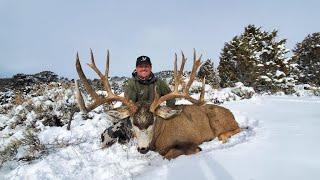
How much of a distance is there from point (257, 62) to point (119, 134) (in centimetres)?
2157

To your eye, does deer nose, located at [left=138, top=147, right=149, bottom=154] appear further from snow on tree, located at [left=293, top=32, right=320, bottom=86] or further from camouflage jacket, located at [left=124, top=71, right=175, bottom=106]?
snow on tree, located at [left=293, top=32, right=320, bottom=86]

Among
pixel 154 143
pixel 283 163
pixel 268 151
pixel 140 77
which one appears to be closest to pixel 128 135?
pixel 154 143

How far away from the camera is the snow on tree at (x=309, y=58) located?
111 feet

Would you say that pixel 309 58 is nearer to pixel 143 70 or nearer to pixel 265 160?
pixel 143 70

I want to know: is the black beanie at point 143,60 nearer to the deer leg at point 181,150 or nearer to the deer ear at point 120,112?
the deer ear at point 120,112

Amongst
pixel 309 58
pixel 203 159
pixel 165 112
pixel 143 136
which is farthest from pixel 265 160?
pixel 309 58

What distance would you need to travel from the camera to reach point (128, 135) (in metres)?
7.50

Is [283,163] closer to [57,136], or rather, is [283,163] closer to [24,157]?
[24,157]

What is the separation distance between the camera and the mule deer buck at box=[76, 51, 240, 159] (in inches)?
272

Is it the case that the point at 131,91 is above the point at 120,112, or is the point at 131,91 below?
above

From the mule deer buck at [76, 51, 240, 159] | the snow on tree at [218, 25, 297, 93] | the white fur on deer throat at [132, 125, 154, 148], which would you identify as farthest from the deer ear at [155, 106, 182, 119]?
the snow on tree at [218, 25, 297, 93]

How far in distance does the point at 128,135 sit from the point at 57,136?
1.63 metres

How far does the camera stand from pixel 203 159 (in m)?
5.27

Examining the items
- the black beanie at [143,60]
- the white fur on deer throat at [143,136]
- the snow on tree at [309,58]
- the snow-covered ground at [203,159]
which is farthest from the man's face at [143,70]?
the snow on tree at [309,58]
